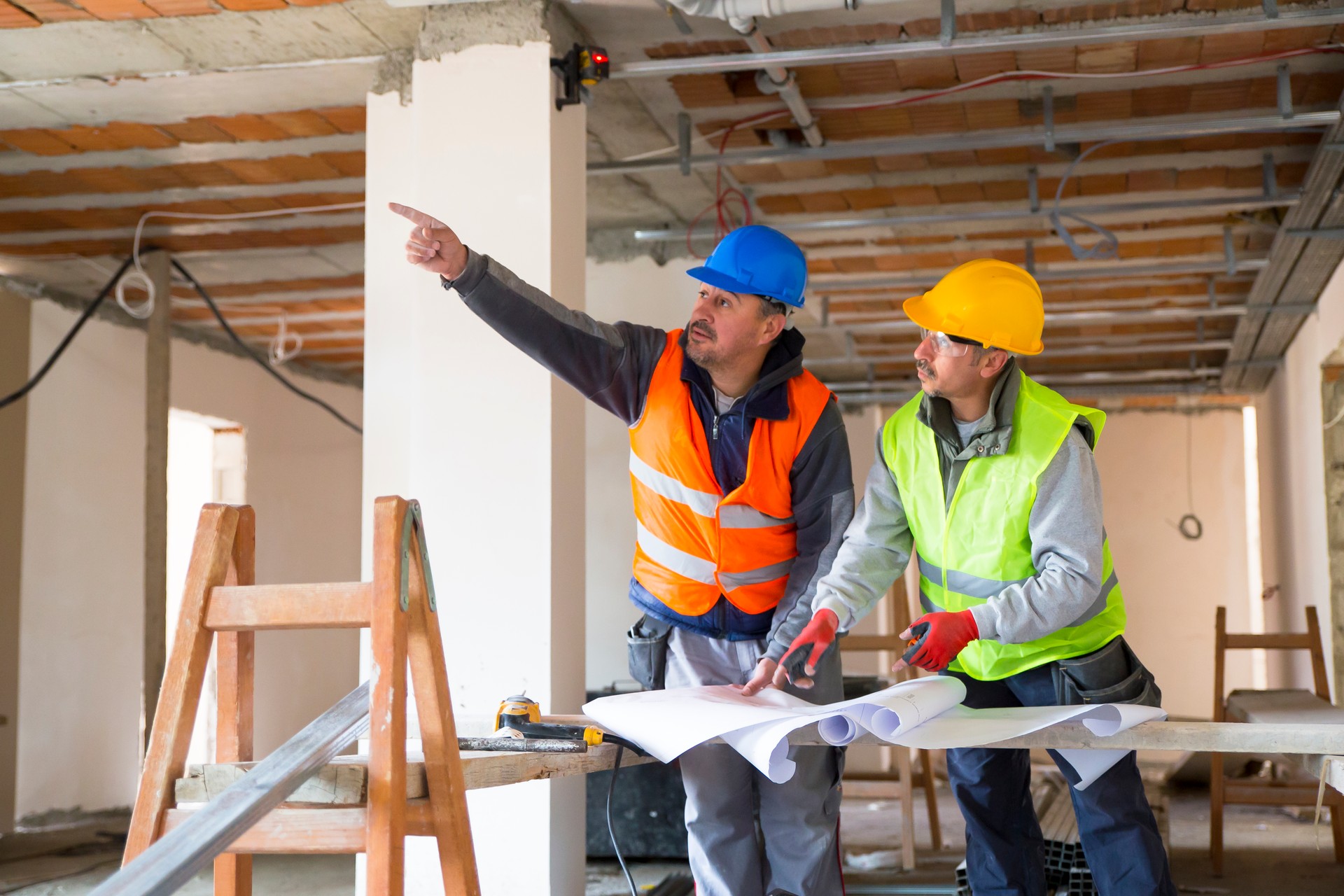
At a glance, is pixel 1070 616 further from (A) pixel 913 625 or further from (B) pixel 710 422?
(B) pixel 710 422

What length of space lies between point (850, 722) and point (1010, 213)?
337cm

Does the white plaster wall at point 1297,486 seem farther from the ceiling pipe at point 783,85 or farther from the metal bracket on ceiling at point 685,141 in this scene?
the metal bracket on ceiling at point 685,141

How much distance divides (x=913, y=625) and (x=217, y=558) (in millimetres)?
1110

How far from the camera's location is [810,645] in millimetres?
2242

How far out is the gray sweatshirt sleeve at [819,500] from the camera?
8.05 feet

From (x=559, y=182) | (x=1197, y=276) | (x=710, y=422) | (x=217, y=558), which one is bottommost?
(x=217, y=558)

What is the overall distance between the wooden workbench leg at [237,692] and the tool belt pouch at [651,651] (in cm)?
91

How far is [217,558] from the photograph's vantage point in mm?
1674

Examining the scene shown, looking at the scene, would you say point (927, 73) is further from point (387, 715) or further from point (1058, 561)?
point (387, 715)

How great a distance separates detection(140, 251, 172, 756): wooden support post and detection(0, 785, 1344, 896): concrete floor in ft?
→ 2.50

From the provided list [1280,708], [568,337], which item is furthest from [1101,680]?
[1280,708]

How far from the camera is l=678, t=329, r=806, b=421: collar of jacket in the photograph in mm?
2473

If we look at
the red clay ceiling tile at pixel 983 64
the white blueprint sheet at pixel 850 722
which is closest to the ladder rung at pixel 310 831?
the white blueprint sheet at pixel 850 722

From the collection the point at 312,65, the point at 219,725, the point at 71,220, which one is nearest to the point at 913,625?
the point at 219,725
